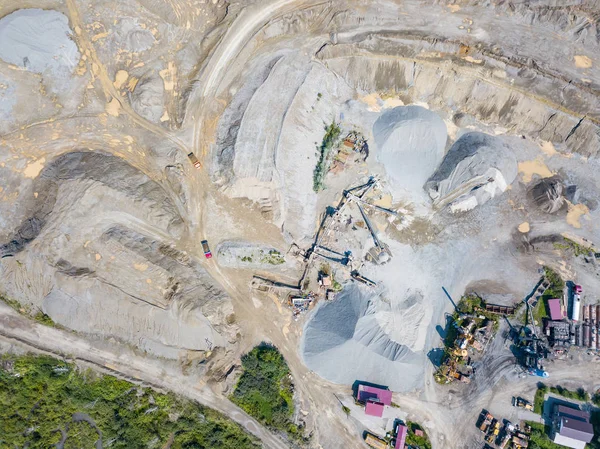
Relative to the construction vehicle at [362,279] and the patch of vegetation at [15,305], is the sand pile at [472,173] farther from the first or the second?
the patch of vegetation at [15,305]

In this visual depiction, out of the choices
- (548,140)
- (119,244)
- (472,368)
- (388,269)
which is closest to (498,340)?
(472,368)

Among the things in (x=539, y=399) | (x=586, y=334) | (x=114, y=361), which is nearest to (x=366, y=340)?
(x=539, y=399)

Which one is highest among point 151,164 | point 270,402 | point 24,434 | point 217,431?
point 151,164

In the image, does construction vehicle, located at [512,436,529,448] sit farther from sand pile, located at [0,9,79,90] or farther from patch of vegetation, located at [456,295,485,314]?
sand pile, located at [0,9,79,90]

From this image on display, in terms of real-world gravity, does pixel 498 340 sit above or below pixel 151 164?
below

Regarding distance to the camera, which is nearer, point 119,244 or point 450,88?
point 119,244

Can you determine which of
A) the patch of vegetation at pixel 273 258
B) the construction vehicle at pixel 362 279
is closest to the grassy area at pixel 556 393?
the construction vehicle at pixel 362 279

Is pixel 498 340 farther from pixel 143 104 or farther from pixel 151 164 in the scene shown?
pixel 143 104
